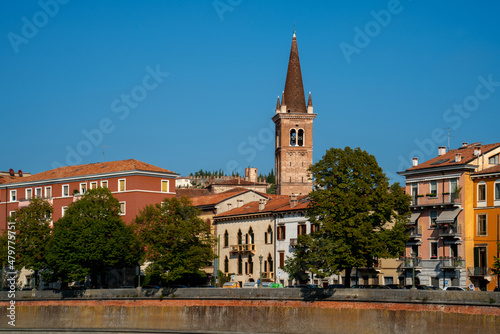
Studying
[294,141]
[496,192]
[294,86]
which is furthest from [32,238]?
[294,86]

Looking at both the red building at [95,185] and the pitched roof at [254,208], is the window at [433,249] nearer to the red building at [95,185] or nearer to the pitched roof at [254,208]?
the pitched roof at [254,208]

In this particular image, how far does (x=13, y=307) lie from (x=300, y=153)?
71640 millimetres

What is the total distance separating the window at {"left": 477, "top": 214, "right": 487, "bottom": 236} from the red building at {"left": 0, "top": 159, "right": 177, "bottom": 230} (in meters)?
37.5

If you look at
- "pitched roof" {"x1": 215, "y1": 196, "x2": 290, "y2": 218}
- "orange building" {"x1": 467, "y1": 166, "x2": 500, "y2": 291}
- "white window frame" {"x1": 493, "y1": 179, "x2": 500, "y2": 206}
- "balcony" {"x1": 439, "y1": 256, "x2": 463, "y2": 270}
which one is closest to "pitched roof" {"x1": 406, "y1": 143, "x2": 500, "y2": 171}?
"orange building" {"x1": 467, "y1": 166, "x2": 500, "y2": 291}

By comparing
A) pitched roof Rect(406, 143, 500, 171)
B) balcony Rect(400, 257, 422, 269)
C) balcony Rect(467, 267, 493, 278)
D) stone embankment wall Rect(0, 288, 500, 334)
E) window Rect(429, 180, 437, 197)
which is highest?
pitched roof Rect(406, 143, 500, 171)

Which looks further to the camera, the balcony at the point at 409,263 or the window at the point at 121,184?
the window at the point at 121,184

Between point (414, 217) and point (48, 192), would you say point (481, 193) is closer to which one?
point (414, 217)

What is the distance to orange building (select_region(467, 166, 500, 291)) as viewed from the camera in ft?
229

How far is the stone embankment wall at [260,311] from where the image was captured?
189ft

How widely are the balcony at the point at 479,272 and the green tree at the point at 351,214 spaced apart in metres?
6.84

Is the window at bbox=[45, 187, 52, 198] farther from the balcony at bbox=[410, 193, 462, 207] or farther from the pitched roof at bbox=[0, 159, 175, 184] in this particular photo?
the balcony at bbox=[410, 193, 462, 207]

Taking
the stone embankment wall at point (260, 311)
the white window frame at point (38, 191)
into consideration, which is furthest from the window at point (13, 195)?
the stone embankment wall at point (260, 311)

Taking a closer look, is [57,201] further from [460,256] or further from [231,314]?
[460,256]

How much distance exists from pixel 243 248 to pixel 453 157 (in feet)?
88.6
